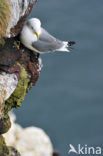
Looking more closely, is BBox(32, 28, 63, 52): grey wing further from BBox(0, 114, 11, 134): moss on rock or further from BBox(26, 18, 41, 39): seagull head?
BBox(0, 114, 11, 134): moss on rock

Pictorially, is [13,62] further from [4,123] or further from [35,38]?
[4,123]

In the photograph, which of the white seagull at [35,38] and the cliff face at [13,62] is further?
the white seagull at [35,38]

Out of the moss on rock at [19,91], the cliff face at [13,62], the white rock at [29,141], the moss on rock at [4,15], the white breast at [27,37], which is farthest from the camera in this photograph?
the white rock at [29,141]

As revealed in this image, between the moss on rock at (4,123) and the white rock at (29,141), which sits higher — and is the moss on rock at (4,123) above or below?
below

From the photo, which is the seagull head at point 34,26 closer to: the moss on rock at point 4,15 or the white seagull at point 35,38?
the white seagull at point 35,38

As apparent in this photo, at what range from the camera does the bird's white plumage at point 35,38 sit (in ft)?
28.1

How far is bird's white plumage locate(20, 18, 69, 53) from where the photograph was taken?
855cm

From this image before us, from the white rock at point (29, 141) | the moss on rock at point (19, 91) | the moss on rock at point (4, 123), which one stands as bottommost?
the moss on rock at point (4, 123)

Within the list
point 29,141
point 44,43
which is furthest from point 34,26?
point 29,141

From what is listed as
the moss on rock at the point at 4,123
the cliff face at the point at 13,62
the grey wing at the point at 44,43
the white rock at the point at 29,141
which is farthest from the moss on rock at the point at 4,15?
the white rock at the point at 29,141

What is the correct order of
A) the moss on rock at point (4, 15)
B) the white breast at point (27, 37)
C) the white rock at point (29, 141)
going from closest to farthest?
1. the moss on rock at point (4, 15)
2. the white breast at point (27, 37)
3. the white rock at point (29, 141)

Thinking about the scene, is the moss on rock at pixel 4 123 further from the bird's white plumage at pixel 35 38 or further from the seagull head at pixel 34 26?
the seagull head at pixel 34 26

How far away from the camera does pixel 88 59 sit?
2361 cm

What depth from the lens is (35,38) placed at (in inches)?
344
